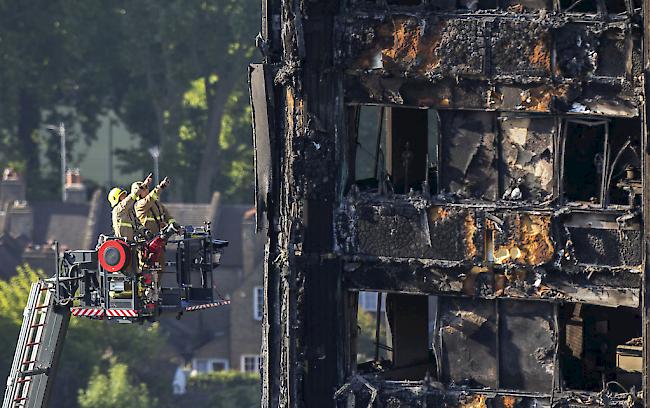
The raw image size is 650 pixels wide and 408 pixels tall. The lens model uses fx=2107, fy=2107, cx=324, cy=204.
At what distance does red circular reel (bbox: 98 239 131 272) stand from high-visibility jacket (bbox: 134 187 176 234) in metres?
0.72

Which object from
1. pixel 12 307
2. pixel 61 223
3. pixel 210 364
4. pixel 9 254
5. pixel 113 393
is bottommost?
pixel 210 364

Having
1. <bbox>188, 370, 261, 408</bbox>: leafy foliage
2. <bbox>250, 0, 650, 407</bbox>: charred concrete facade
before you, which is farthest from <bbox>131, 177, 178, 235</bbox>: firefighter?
<bbox>188, 370, 261, 408</bbox>: leafy foliage

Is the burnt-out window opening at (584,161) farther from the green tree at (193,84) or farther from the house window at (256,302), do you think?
the green tree at (193,84)

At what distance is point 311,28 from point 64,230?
6119 centimetres

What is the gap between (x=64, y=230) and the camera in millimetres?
85875

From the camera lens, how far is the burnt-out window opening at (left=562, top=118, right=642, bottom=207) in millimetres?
25188

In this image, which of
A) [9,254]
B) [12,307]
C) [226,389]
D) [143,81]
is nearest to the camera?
[12,307]

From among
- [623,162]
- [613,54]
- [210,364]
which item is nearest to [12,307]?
[210,364]

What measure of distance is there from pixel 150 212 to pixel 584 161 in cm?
643

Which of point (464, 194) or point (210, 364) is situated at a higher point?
point (464, 194)

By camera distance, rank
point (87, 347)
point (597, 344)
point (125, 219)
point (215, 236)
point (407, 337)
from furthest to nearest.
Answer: point (215, 236) < point (87, 347) < point (125, 219) < point (407, 337) < point (597, 344)

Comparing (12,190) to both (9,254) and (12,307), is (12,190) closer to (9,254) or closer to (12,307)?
(9,254)

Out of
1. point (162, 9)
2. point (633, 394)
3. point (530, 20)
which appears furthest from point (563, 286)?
point (162, 9)

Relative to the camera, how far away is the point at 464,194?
25.5 m
